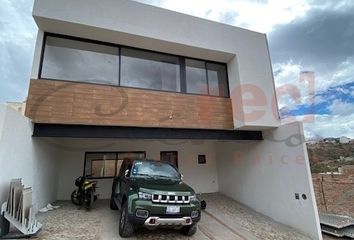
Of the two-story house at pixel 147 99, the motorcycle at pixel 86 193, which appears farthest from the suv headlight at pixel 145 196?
the motorcycle at pixel 86 193

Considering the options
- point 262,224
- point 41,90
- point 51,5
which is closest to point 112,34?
point 51,5

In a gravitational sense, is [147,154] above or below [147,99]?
below

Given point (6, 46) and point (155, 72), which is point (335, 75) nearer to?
point (155, 72)

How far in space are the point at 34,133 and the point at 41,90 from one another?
114 centimetres

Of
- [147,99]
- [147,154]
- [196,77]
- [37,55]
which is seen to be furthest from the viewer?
[147,154]

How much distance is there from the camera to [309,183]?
6.12 meters

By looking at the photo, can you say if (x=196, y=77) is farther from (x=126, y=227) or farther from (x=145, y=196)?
(x=126, y=227)

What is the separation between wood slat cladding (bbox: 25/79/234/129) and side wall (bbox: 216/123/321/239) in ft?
5.89

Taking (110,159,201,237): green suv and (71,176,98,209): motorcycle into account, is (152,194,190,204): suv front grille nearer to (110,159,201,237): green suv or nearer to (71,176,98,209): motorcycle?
(110,159,201,237): green suv

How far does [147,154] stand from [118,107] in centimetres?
420

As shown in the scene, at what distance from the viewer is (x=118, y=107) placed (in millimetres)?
6004

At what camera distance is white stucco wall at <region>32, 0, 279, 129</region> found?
5.93 meters

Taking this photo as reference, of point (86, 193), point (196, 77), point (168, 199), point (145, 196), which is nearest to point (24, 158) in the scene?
point (86, 193)

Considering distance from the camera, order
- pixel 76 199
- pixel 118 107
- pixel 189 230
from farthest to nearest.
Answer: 1. pixel 76 199
2. pixel 118 107
3. pixel 189 230
